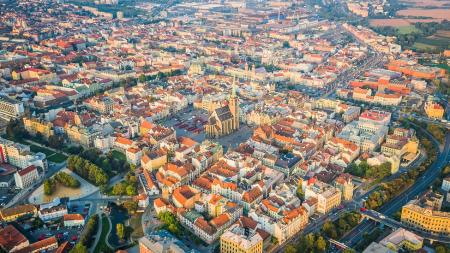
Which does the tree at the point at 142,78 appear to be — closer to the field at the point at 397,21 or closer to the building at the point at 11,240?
the building at the point at 11,240

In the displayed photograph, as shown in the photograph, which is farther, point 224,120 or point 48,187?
point 224,120

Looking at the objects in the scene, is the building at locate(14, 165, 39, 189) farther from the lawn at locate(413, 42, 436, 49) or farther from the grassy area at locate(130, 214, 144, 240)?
the lawn at locate(413, 42, 436, 49)

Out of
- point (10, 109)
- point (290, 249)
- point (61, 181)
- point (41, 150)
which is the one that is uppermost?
point (10, 109)

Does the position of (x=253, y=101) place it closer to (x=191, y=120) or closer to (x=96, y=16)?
(x=191, y=120)

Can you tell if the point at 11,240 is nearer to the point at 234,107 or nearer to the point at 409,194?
the point at 234,107

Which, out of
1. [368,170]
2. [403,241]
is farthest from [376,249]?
[368,170]

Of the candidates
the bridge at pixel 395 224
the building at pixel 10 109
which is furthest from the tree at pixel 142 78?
the bridge at pixel 395 224

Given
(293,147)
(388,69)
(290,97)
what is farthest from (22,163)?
(388,69)
